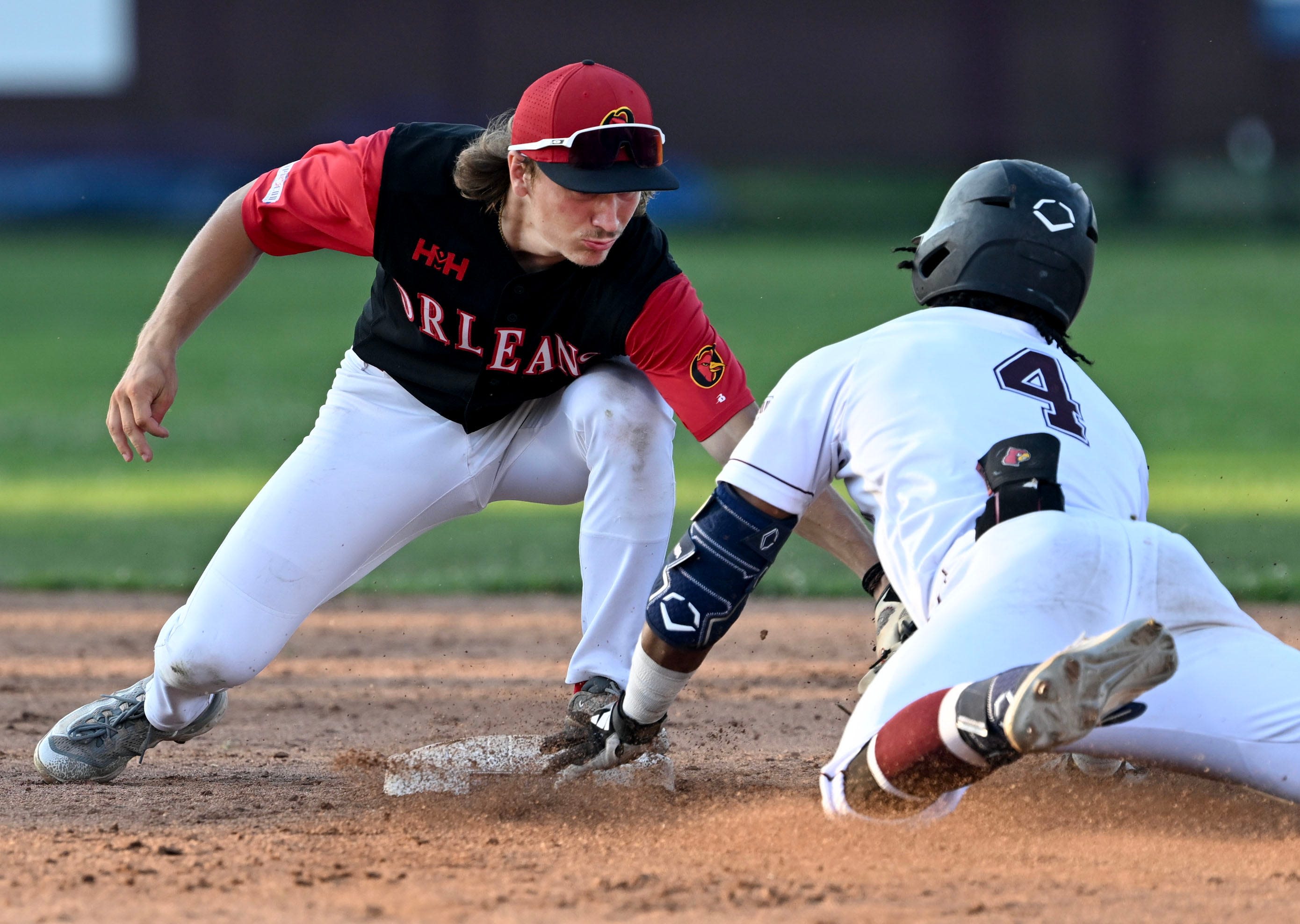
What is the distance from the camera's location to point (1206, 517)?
8148mm

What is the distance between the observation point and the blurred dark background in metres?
31.0

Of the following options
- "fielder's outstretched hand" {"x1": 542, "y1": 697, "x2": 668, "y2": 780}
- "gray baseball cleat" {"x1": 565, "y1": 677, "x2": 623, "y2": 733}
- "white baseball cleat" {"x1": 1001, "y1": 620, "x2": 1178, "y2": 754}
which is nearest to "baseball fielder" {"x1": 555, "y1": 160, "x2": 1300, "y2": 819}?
"white baseball cleat" {"x1": 1001, "y1": 620, "x2": 1178, "y2": 754}

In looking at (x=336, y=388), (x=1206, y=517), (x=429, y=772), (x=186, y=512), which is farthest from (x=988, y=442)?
(x=186, y=512)

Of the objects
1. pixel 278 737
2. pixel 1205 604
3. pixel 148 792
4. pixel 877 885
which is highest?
pixel 1205 604

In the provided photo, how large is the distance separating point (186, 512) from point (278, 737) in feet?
14.8

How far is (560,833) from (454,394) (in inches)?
46.8

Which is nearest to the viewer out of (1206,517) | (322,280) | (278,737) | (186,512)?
(278,737)

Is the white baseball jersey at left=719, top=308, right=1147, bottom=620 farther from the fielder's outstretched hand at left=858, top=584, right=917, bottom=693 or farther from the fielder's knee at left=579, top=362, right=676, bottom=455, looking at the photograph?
the fielder's knee at left=579, top=362, right=676, bottom=455

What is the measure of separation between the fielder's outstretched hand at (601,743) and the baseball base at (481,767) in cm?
3

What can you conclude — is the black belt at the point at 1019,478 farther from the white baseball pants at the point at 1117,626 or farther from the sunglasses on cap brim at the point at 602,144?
the sunglasses on cap brim at the point at 602,144

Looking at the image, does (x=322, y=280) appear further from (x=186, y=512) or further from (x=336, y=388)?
(x=336, y=388)

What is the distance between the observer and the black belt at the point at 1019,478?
2832 mm

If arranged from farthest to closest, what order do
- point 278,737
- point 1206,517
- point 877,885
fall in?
point 1206,517, point 278,737, point 877,885

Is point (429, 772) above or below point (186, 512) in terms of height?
above
